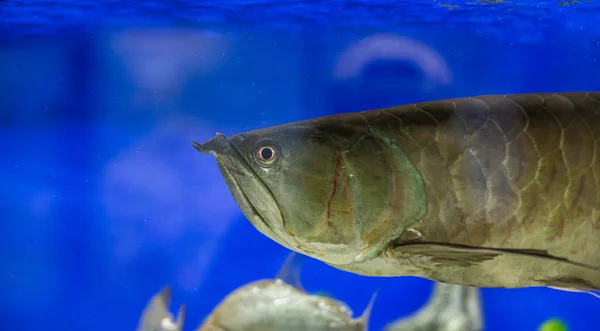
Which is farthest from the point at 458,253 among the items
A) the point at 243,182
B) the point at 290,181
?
the point at 243,182

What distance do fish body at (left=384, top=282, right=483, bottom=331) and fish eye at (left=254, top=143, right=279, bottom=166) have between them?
6.55 feet

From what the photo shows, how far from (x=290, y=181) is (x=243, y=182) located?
0.13 metres

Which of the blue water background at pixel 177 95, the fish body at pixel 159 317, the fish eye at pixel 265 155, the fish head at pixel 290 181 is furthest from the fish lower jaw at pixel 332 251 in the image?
the fish body at pixel 159 317

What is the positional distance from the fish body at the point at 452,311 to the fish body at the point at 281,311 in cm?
69

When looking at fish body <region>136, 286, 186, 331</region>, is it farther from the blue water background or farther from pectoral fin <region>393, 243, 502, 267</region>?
pectoral fin <region>393, 243, 502, 267</region>

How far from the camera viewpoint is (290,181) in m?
1.22

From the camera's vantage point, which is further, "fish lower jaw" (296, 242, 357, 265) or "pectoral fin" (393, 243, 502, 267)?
"fish lower jaw" (296, 242, 357, 265)

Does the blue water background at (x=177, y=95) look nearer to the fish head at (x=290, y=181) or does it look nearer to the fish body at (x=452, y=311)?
the fish body at (x=452, y=311)

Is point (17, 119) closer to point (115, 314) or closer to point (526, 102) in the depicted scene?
point (115, 314)

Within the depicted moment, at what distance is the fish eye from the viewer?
1.23 meters

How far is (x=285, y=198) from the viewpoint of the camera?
122cm

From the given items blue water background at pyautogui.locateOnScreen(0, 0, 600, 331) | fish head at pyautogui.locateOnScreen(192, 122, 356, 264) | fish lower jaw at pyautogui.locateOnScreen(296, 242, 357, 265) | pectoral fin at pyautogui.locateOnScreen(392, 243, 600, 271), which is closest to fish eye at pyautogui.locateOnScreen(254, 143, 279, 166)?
fish head at pyautogui.locateOnScreen(192, 122, 356, 264)

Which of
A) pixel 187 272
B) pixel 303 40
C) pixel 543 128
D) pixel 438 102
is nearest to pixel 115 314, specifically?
pixel 187 272

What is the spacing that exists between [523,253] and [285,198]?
64 centimetres
